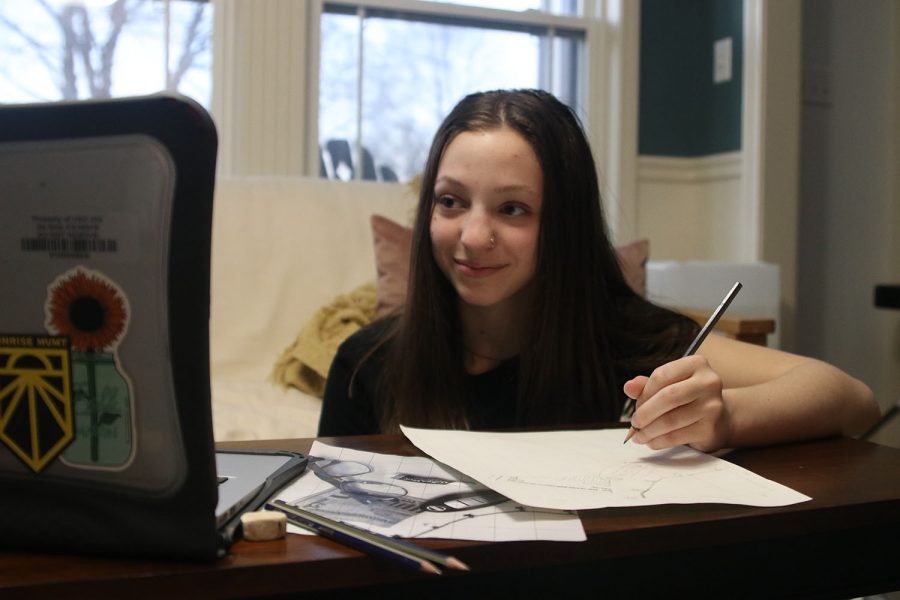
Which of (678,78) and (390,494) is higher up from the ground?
(678,78)

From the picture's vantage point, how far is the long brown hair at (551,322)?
43.1 inches

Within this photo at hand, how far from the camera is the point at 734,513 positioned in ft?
1.73

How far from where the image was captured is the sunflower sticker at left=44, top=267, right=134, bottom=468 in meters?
0.43

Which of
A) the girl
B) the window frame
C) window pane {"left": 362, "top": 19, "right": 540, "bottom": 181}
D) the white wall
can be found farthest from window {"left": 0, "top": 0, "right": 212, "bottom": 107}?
the white wall

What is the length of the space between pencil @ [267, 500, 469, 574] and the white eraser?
2 cm

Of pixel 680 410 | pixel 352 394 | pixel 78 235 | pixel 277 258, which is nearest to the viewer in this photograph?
pixel 78 235

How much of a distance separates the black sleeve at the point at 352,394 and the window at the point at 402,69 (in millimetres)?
1586

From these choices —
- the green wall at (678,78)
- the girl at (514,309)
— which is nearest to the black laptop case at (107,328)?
the girl at (514,309)

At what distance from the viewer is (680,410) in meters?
0.70

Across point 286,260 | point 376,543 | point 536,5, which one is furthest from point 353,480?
point 536,5

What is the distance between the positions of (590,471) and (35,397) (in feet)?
1.24

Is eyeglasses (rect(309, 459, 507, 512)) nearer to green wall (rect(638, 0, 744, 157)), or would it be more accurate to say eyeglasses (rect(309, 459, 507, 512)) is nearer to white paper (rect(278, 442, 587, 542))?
white paper (rect(278, 442, 587, 542))

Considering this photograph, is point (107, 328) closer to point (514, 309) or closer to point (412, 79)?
point (514, 309)

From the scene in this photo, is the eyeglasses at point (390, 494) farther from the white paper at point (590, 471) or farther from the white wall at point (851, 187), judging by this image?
the white wall at point (851, 187)
